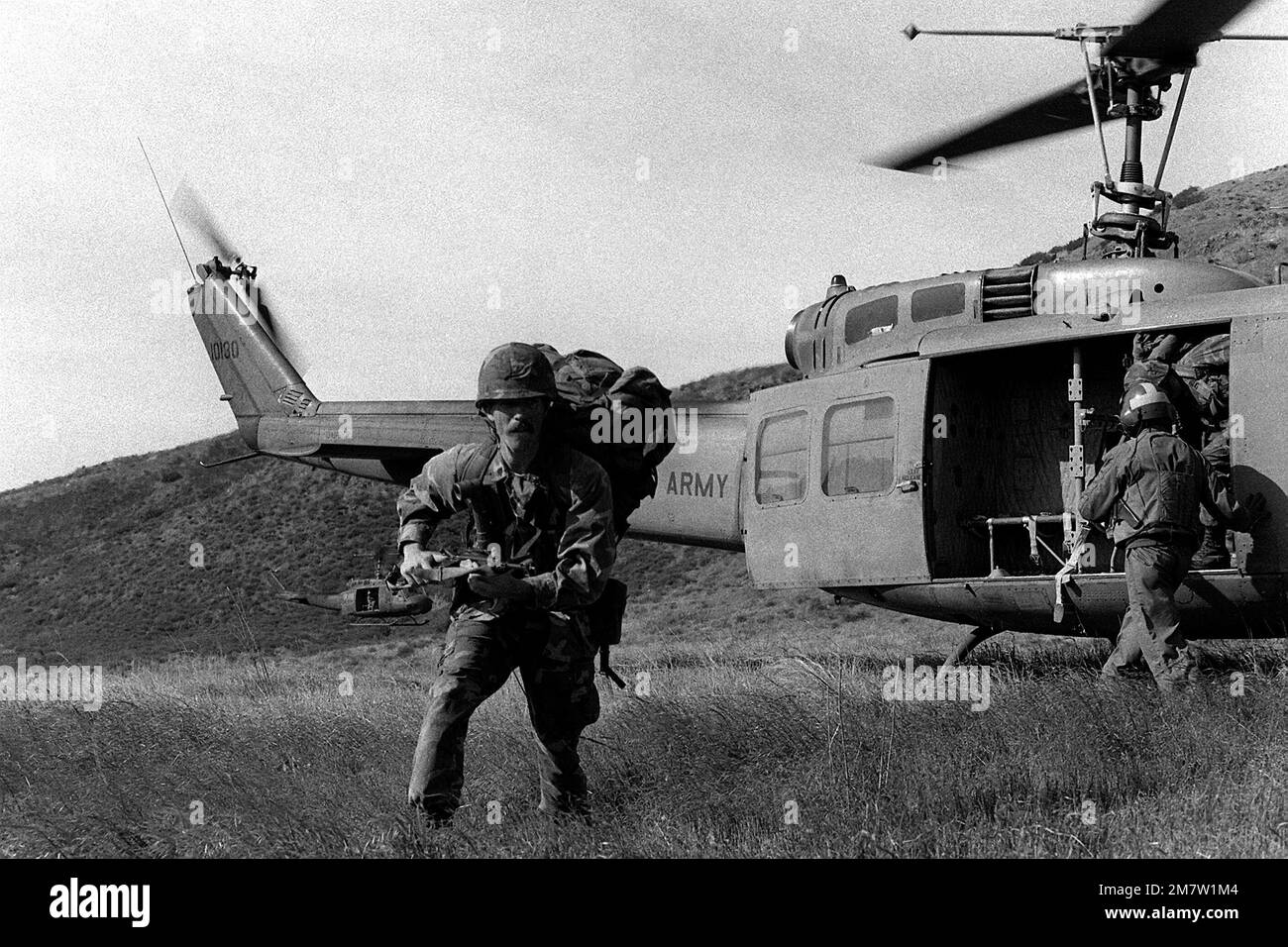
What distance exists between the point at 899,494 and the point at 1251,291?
8.30 feet

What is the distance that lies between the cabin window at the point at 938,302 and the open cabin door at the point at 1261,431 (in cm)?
201

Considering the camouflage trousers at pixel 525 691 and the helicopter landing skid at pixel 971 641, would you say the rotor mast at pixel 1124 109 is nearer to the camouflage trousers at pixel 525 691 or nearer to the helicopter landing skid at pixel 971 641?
the helicopter landing skid at pixel 971 641

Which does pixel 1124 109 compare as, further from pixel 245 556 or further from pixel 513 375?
pixel 245 556

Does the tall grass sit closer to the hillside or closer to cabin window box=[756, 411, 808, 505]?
cabin window box=[756, 411, 808, 505]

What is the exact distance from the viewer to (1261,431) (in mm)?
7727

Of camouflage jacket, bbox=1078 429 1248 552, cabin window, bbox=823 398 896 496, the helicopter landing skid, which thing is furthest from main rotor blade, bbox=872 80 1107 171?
the helicopter landing skid

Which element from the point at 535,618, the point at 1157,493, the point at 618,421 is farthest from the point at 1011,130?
the point at 535,618

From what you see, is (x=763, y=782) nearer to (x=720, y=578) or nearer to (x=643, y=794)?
(x=643, y=794)

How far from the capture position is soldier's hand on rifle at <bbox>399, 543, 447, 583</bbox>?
4.96 m

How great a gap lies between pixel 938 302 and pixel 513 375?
515 centimetres

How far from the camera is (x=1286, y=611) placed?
7820mm

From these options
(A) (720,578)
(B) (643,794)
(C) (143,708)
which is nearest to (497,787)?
(B) (643,794)

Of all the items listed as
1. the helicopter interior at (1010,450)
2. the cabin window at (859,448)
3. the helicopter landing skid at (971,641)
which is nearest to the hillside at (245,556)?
the helicopter landing skid at (971,641)

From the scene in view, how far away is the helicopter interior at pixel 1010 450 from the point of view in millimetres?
9031
